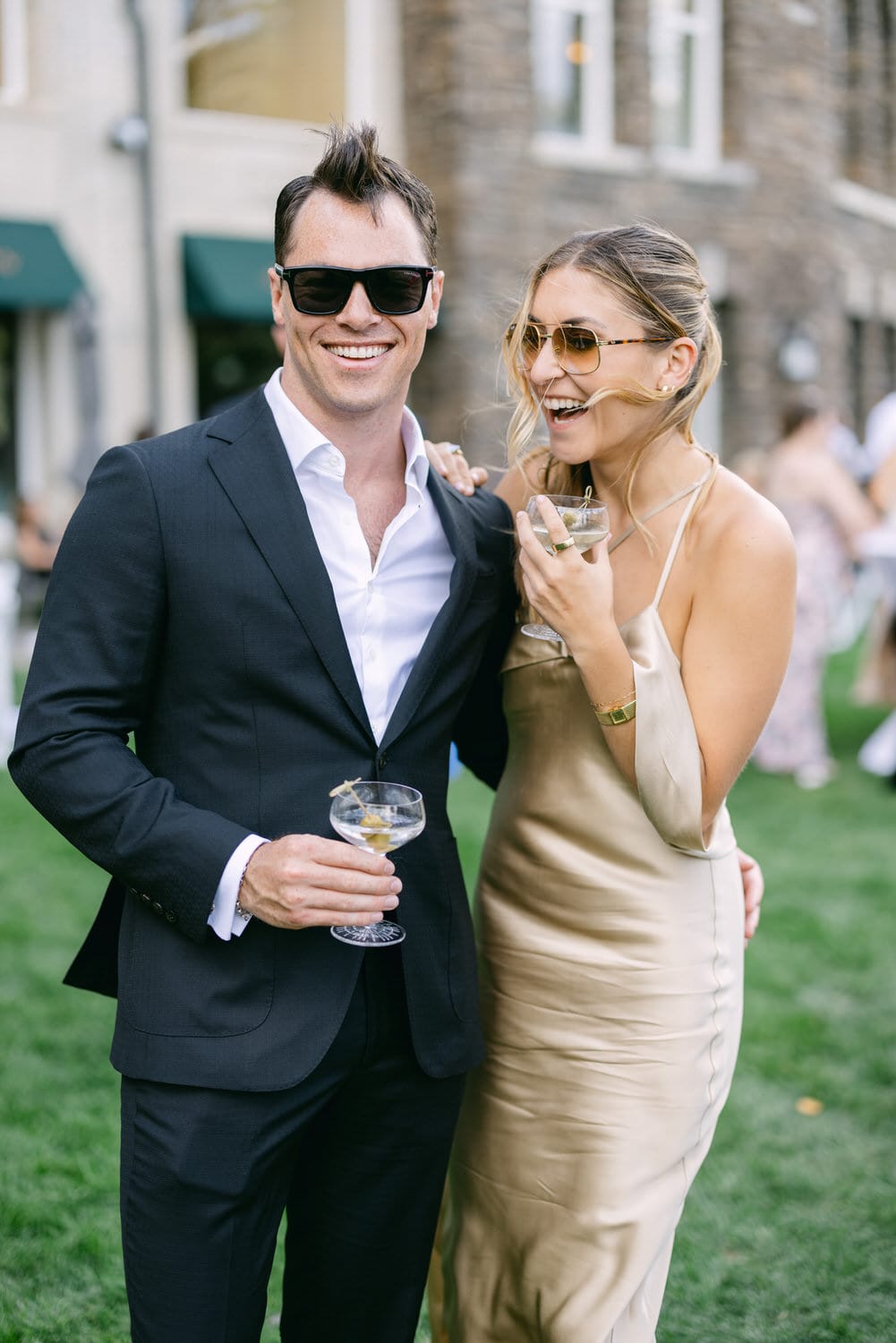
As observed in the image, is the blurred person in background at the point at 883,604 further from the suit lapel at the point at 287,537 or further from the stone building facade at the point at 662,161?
the suit lapel at the point at 287,537

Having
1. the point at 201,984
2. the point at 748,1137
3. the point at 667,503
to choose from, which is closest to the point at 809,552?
the point at 748,1137

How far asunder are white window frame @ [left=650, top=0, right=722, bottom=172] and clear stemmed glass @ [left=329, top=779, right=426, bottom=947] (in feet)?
54.6

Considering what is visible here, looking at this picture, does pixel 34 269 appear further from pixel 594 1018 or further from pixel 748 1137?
pixel 594 1018

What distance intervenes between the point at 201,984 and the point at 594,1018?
2.70 feet

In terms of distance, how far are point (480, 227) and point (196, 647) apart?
14116 mm

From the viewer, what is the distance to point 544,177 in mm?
16141

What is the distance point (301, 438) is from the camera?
236 centimetres

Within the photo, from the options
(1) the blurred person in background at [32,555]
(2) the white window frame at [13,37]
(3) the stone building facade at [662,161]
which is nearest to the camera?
(1) the blurred person in background at [32,555]

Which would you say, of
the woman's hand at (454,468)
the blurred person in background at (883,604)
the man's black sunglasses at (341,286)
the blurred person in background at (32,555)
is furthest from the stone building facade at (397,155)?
the man's black sunglasses at (341,286)

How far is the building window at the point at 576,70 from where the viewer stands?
16.5 metres

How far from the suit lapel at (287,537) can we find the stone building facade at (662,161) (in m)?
12.9

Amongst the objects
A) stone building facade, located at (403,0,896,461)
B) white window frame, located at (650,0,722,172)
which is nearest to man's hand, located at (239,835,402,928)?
stone building facade, located at (403,0,896,461)

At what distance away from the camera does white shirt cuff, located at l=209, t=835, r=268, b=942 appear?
7.00 feet

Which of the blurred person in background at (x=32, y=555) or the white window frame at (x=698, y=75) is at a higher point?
the white window frame at (x=698, y=75)
